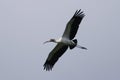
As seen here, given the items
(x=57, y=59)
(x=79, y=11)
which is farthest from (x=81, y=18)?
(x=57, y=59)

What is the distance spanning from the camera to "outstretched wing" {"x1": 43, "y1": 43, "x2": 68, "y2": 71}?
32.5 metres

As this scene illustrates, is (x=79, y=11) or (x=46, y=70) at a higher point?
(x=79, y=11)

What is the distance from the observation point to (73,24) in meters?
31.4

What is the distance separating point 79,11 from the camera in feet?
104

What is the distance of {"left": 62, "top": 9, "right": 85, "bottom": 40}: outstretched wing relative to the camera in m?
31.4

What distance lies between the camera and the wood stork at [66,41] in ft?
103

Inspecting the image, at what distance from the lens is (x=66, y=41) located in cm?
3186

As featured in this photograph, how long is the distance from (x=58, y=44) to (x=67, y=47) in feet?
1.81

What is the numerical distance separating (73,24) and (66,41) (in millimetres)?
1037

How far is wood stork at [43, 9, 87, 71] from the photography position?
3142 centimetres

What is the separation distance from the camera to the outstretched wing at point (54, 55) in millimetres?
32500

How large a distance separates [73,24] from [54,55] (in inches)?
90.9

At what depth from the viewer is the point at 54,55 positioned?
107 feet

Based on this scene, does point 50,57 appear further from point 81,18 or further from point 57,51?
point 81,18
